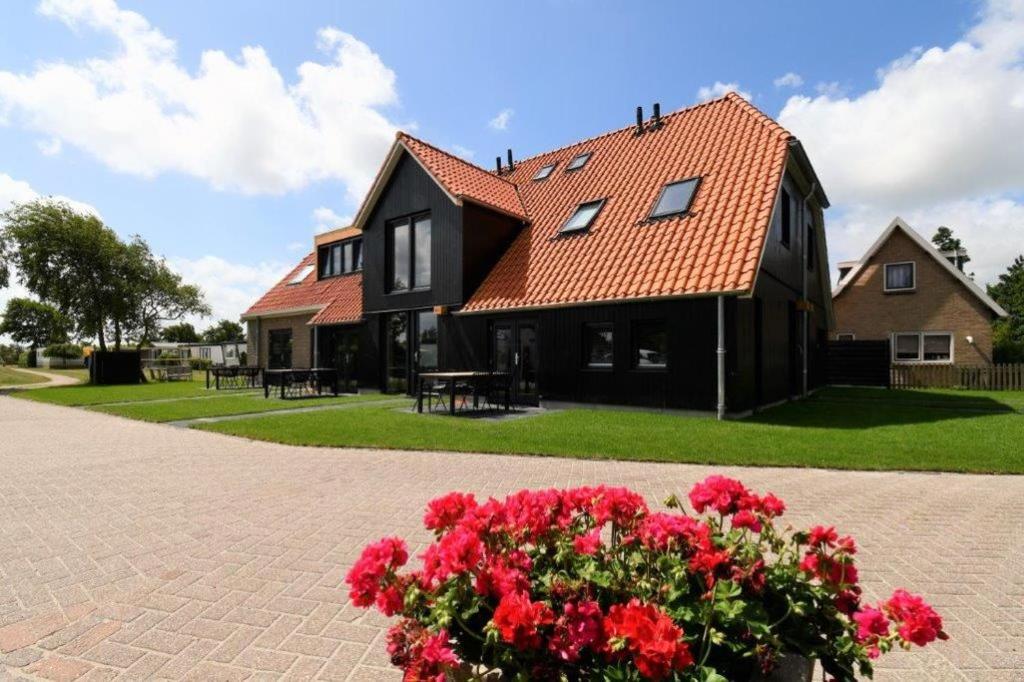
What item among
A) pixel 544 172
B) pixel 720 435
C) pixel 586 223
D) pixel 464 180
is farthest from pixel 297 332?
pixel 720 435

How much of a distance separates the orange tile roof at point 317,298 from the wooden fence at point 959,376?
77.7 feet

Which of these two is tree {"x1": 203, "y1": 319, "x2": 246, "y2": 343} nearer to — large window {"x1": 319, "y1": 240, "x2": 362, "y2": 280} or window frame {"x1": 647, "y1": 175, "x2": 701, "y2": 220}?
large window {"x1": 319, "y1": 240, "x2": 362, "y2": 280}

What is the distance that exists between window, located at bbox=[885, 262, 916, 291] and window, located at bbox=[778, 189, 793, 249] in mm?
14667

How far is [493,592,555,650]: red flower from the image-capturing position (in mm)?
1580

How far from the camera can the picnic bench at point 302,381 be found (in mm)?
17078

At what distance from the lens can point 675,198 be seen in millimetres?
13625

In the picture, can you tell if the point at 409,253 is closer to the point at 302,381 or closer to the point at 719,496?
the point at 302,381

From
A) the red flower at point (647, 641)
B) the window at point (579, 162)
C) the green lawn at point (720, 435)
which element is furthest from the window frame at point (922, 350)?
the red flower at point (647, 641)

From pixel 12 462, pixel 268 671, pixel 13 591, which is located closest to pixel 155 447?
pixel 12 462

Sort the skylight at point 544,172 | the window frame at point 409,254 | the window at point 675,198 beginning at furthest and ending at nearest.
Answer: the skylight at point 544,172 < the window frame at point 409,254 < the window at point 675,198

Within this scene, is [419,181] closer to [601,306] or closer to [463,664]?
[601,306]

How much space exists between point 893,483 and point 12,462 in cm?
1227

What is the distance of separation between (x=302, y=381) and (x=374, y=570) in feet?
56.3

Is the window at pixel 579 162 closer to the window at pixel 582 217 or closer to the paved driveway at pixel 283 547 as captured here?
the window at pixel 582 217
